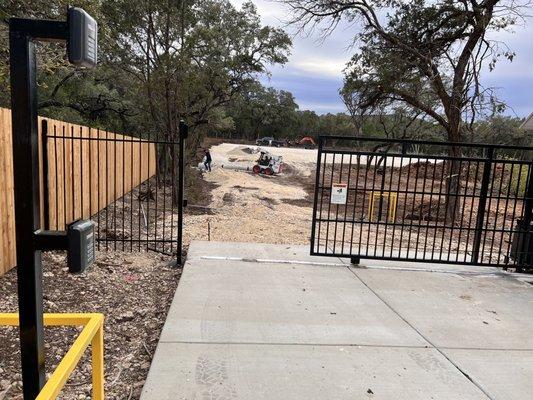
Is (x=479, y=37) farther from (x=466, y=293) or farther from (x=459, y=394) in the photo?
(x=459, y=394)

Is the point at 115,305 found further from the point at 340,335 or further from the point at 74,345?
the point at 74,345

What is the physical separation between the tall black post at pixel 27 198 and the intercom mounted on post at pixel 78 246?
171mm

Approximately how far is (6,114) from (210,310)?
3.37m

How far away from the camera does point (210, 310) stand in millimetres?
4219

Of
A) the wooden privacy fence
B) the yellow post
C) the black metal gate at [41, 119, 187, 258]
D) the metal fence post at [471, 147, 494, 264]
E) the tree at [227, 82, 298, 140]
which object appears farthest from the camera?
the tree at [227, 82, 298, 140]

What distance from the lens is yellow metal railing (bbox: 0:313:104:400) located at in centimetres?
158

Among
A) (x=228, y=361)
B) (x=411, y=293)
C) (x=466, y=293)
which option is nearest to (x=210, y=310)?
(x=228, y=361)

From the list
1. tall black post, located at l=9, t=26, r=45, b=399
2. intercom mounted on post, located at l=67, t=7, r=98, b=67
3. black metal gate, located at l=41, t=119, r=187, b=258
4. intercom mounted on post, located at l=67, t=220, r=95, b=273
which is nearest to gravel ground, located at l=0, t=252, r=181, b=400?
black metal gate, located at l=41, t=119, r=187, b=258

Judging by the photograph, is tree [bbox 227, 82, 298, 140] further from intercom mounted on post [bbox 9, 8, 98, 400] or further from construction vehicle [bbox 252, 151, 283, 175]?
intercom mounted on post [bbox 9, 8, 98, 400]

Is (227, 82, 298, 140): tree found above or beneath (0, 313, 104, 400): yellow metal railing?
above

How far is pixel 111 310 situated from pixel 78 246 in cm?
312

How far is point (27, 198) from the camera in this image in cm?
161

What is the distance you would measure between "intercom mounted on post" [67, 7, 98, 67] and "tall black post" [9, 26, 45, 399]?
0.16 metres

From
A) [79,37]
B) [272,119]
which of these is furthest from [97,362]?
[272,119]
